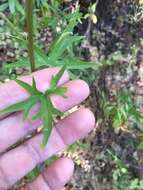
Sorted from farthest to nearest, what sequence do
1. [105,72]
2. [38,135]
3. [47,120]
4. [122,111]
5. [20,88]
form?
[105,72] < [122,111] < [38,135] < [20,88] < [47,120]

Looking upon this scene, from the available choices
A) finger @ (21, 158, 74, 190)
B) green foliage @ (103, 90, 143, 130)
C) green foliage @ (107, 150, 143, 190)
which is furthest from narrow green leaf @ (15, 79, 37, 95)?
green foliage @ (107, 150, 143, 190)

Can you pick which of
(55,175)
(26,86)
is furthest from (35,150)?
(26,86)

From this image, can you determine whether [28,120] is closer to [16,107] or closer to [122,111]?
[16,107]

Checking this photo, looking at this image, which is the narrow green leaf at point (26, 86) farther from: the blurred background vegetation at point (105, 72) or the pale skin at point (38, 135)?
the blurred background vegetation at point (105, 72)

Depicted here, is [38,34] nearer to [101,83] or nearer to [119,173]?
[101,83]

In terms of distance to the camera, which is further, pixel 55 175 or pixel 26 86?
pixel 55 175

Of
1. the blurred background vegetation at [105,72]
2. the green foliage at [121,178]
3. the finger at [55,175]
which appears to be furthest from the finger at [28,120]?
the green foliage at [121,178]
